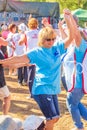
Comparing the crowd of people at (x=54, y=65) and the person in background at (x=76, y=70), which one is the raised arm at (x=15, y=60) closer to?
the crowd of people at (x=54, y=65)

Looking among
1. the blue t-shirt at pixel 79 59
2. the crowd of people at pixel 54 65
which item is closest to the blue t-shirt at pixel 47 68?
the crowd of people at pixel 54 65

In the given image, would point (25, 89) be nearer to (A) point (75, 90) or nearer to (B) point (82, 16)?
(A) point (75, 90)

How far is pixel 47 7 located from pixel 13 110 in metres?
10.5

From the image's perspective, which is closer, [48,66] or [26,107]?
[48,66]

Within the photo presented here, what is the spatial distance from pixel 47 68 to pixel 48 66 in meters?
0.03

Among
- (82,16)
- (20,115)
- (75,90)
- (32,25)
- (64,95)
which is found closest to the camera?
(75,90)

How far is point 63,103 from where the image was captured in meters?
7.82

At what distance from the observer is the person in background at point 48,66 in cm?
444

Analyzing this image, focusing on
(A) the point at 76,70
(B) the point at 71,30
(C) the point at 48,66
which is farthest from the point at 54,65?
(A) the point at 76,70

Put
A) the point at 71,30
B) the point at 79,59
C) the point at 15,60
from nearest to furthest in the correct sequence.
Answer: the point at 15,60, the point at 71,30, the point at 79,59

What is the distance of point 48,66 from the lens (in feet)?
14.8

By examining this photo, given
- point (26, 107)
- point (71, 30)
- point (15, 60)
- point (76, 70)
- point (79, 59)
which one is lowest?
point (26, 107)

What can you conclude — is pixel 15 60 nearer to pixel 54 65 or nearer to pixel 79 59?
pixel 54 65

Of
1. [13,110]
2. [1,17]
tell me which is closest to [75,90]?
[13,110]
